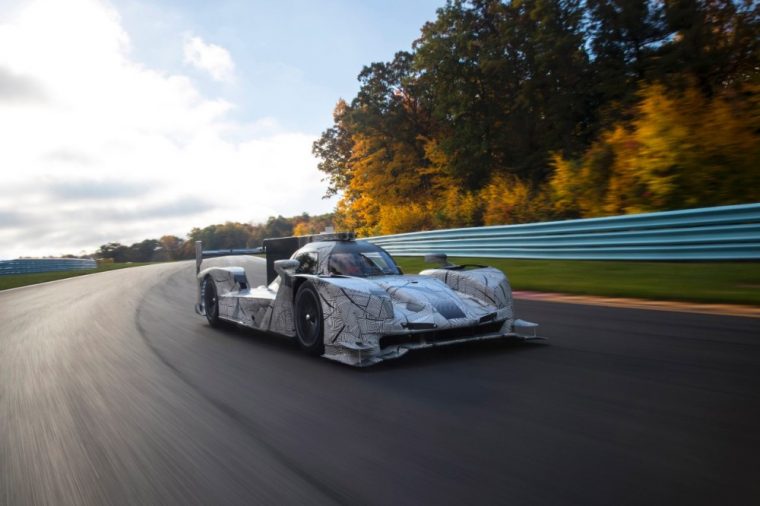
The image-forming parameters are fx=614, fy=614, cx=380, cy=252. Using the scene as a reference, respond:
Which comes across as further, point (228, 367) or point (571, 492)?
point (228, 367)

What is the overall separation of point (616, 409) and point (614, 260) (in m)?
9.21

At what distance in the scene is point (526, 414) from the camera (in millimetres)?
3592

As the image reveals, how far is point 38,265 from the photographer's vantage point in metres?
37.3

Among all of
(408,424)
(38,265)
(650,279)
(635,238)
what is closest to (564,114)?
(635,238)

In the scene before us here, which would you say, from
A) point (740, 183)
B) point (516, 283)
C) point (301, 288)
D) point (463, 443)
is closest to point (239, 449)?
point (463, 443)

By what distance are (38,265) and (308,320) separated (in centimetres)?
3724

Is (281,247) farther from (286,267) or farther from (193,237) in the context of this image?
(193,237)

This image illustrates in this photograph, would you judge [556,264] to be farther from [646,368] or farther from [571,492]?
[571,492]

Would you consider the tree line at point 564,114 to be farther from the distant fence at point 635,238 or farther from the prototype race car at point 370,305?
the prototype race car at point 370,305

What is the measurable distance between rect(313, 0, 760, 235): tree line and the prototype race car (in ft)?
28.2

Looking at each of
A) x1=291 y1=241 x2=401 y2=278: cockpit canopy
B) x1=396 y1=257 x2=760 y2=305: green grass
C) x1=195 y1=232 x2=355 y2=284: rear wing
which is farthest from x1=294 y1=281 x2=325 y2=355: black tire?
x1=396 y1=257 x2=760 y2=305: green grass

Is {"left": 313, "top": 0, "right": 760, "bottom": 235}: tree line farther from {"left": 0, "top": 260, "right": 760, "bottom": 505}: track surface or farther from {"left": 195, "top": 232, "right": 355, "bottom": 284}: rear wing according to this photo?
{"left": 195, "top": 232, "right": 355, "bottom": 284}: rear wing

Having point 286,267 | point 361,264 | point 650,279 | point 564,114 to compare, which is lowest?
point 650,279

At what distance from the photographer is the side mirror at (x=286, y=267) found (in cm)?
615
